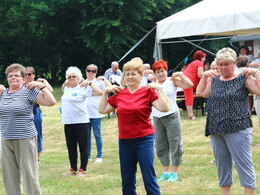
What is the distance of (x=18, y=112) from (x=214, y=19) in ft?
18.2

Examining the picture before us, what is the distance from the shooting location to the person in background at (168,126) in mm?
7340

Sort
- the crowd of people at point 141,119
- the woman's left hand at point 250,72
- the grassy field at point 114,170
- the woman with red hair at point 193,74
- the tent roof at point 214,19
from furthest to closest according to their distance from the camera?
the woman with red hair at point 193,74
the tent roof at point 214,19
the grassy field at point 114,170
the crowd of people at point 141,119
the woman's left hand at point 250,72

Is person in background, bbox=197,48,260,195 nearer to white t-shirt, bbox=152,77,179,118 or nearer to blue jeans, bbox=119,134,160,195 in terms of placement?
blue jeans, bbox=119,134,160,195

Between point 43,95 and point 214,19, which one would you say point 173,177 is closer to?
point 43,95

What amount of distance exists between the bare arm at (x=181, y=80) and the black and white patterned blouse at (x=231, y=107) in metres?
1.45

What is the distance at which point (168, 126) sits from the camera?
7387mm

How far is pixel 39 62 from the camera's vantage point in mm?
34281

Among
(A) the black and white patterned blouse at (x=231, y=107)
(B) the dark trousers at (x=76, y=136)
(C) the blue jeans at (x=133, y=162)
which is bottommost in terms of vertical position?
(B) the dark trousers at (x=76, y=136)

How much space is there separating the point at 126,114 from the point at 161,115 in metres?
1.93

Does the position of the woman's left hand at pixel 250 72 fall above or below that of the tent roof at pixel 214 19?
below

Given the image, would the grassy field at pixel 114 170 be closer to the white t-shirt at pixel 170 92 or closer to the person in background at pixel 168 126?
the person in background at pixel 168 126

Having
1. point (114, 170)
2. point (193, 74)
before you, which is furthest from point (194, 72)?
point (114, 170)

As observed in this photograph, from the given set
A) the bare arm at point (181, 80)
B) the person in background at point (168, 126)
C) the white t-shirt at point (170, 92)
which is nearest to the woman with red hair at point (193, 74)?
the person in background at point (168, 126)

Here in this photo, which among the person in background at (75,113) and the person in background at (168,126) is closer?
the person in background at (168,126)
